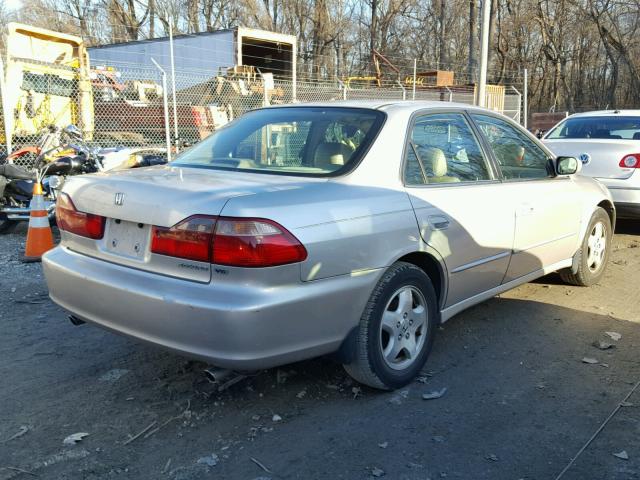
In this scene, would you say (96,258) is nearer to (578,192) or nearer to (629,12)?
(578,192)

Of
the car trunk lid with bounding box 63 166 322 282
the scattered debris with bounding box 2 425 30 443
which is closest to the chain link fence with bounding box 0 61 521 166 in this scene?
the car trunk lid with bounding box 63 166 322 282

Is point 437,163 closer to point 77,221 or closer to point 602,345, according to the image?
point 602,345

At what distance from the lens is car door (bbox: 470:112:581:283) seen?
4238mm

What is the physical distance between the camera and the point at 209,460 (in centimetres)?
277

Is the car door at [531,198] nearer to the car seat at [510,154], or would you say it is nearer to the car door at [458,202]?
the car seat at [510,154]

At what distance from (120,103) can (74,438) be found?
11729 mm

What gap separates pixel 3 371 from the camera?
146 inches

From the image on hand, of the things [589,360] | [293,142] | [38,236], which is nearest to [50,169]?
[38,236]

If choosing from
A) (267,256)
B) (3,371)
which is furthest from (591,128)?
(3,371)

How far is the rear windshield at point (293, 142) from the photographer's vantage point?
3438 mm

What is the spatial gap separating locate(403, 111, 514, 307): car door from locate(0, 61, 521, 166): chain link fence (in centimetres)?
579

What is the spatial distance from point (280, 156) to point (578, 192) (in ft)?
8.98

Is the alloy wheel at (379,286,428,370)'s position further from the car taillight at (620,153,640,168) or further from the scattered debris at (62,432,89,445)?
the car taillight at (620,153,640,168)

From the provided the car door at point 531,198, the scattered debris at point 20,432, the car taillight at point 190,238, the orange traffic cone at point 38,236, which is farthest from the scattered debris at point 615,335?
the orange traffic cone at point 38,236
